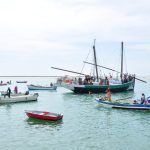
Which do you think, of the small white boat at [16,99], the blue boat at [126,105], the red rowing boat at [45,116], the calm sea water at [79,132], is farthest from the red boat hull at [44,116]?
the small white boat at [16,99]

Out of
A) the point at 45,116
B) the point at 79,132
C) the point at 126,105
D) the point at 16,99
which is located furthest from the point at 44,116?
the point at 16,99

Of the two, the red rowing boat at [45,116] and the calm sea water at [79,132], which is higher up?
the red rowing boat at [45,116]

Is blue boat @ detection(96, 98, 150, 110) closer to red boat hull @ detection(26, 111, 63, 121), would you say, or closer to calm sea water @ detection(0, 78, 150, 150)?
calm sea water @ detection(0, 78, 150, 150)

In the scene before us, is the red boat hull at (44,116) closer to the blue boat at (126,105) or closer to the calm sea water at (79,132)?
the calm sea water at (79,132)

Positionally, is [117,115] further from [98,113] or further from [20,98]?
[20,98]

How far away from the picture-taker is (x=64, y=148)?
77.4 ft

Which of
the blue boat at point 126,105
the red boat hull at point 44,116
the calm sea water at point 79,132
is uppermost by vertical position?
the blue boat at point 126,105

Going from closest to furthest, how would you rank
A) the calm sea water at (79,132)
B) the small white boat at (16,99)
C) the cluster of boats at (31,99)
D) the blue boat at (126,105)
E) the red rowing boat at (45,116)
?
the calm sea water at (79,132), the red rowing boat at (45,116), the cluster of boats at (31,99), the blue boat at (126,105), the small white boat at (16,99)

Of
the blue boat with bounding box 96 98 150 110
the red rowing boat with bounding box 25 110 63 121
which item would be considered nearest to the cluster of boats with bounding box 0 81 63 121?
the red rowing boat with bounding box 25 110 63 121

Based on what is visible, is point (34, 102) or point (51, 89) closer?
point (34, 102)

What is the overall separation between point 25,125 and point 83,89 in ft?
135

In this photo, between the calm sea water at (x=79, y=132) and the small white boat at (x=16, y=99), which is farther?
the small white boat at (x=16, y=99)

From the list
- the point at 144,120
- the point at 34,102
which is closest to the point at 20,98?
the point at 34,102

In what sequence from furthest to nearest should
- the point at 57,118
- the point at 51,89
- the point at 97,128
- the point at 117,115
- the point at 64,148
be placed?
the point at 51,89 < the point at 117,115 < the point at 57,118 < the point at 97,128 < the point at 64,148
